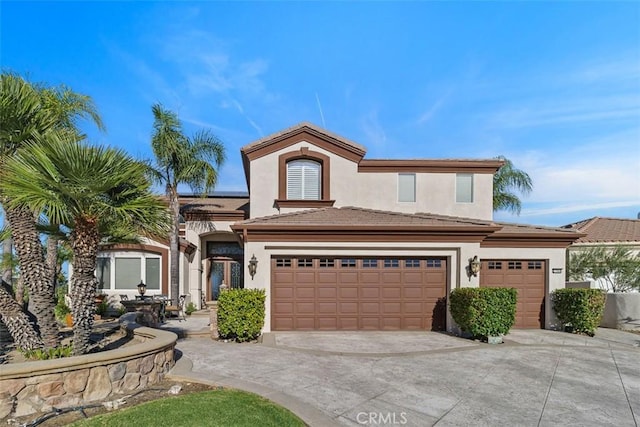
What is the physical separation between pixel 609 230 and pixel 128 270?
91.9 feet

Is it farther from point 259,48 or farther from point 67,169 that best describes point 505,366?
point 259,48

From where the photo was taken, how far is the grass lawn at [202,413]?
15.8 ft

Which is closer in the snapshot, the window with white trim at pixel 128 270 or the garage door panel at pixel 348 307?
the garage door panel at pixel 348 307

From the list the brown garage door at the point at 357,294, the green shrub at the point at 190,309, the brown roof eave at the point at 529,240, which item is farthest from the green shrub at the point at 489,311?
the green shrub at the point at 190,309

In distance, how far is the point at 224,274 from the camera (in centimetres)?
2053

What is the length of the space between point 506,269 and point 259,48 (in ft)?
39.7

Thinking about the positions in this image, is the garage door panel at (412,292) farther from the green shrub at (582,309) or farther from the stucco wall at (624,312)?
the stucco wall at (624,312)

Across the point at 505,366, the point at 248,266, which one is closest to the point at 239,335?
the point at 248,266

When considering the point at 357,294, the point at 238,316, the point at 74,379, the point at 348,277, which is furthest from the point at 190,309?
the point at 74,379

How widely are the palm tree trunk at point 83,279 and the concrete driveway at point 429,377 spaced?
1.87 meters

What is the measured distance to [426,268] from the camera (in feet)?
42.6

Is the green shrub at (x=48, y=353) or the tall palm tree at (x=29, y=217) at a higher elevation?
the tall palm tree at (x=29, y=217)

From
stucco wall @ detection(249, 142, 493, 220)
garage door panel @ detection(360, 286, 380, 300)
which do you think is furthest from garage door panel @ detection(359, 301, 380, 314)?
stucco wall @ detection(249, 142, 493, 220)

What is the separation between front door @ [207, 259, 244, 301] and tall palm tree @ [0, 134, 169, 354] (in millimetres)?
13673
